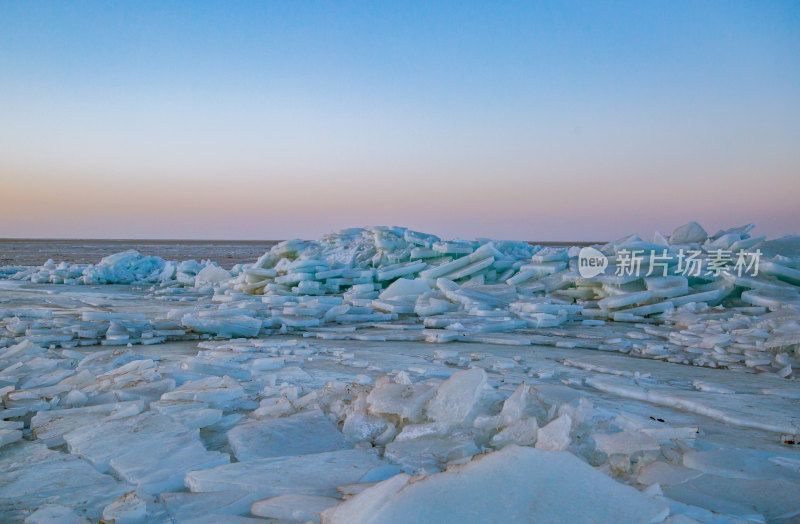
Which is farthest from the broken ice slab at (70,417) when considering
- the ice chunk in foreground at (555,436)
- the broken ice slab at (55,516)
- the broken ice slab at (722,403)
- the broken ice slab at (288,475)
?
the broken ice slab at (722,403)

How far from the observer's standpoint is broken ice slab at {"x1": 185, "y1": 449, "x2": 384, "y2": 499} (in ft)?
5.37

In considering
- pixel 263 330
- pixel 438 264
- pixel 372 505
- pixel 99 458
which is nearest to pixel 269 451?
pixel 99 458

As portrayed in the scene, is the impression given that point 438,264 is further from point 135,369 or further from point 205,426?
point 205,426

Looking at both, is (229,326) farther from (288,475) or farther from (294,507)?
(294,507)

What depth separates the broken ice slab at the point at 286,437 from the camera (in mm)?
2010

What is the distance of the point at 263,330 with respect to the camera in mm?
5773

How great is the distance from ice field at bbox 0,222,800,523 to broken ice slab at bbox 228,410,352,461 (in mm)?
14

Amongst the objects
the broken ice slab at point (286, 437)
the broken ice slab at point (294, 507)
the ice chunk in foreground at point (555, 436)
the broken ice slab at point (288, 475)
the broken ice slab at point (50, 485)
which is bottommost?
the broken ice slab at point (50, 485)

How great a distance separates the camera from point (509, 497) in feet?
4.12

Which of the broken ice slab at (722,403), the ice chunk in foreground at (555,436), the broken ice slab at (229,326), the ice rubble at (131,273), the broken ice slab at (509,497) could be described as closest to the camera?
the broken ice slab at (509,497)

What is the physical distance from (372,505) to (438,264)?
8467 mm

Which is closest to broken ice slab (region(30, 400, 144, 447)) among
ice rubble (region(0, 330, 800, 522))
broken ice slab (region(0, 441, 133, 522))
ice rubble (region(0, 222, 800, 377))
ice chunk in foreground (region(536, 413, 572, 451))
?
ice rubble (region(0, 330, 800, 522))

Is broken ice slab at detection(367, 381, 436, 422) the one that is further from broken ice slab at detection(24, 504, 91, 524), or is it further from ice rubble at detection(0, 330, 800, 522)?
broken ice slab at detection(24, 504, 91, 524)

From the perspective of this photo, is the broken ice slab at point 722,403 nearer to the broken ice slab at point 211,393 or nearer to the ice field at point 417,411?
the ice field at point 417,411
